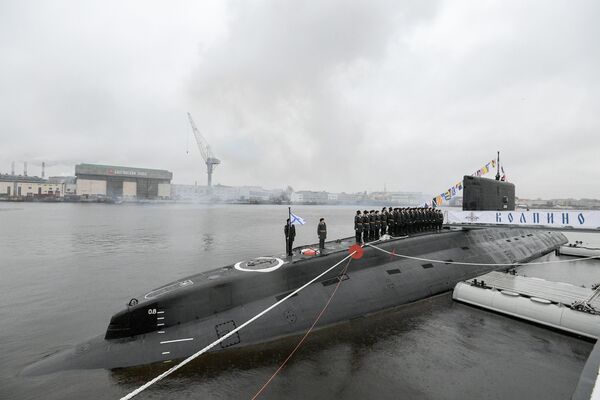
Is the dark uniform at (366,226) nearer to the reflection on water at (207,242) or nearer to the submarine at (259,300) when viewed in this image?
the submarine at (259,300)

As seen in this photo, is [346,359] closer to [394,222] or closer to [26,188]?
[394,222]

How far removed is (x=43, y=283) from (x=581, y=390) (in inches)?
767

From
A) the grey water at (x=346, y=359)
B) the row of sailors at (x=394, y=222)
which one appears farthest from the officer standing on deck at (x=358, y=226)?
the grey water at (x=346, y=359)

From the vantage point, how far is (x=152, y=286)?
604 inches

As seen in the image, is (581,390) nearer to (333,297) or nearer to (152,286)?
(333,297)

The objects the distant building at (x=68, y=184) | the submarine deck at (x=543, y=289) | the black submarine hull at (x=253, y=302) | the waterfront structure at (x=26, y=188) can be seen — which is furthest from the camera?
the distant building at (x=68, y=184)

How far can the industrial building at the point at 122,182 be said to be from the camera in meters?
146

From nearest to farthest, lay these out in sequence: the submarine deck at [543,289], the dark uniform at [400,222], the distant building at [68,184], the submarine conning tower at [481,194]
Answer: the submarine deck at [543,289] → the dark uniform at [400,222] → the submarine conning tower at [481,194] → the distant building at [68,184]

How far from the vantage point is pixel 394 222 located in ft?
44.6

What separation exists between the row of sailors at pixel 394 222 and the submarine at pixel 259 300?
760 millimetres

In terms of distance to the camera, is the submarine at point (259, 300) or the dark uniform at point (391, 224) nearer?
the submarine at point (259, 300)

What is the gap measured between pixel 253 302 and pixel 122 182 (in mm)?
164842

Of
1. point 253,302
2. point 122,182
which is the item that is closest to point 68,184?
point 122,182

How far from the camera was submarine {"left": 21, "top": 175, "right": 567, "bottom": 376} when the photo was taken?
7324 mm
